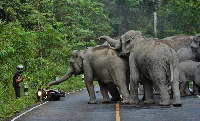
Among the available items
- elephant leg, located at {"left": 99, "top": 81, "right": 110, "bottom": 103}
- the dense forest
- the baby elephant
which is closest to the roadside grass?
the dense forest

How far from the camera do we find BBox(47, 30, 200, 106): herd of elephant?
16734mm

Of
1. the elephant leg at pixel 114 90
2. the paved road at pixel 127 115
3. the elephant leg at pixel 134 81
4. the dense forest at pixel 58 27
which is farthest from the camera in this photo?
the dense forest at pixel 58 27

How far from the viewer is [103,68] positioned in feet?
63.9

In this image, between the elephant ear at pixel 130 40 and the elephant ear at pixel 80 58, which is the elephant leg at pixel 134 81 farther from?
the elephant ear at pixel 80 58

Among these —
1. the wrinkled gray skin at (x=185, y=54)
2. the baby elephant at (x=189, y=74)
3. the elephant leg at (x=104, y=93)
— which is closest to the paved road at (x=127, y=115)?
the elephant leg at (x=104, y=93)

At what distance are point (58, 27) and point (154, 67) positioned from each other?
25970 millimetres

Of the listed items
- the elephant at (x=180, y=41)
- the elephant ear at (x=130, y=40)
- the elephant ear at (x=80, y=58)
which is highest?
the elephant at (x=180, y=41)

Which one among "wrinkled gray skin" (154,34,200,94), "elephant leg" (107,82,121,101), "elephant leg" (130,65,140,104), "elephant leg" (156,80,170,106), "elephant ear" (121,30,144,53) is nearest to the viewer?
"elephant leg" (156,80,170,106)

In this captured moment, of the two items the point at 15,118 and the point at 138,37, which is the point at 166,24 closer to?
the point at 138,37

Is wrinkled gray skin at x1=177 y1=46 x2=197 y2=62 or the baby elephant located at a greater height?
wrinkled gray skin at x1=177 y1=46 x2=197 y2=62

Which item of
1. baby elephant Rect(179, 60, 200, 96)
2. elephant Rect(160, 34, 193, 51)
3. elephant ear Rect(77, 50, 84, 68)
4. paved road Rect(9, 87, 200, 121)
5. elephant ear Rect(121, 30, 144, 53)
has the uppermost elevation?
elephant Rect(160, 34, 193, 51)

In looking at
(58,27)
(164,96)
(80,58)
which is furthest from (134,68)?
(58,27)

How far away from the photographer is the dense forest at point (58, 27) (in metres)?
24.6

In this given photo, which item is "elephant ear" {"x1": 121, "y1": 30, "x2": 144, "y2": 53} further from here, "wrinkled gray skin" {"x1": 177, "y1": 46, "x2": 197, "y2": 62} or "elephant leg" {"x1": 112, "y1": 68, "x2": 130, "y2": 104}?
"wrinkled gray skin" {"x1": 177, "y1": 46, "x2": 197, "y2": 62}
